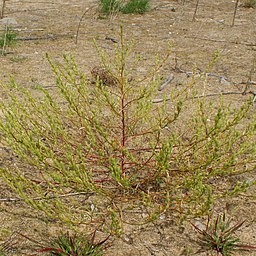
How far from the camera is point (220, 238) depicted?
7.11ft

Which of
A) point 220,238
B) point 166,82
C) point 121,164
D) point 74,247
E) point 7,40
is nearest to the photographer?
point 74,247

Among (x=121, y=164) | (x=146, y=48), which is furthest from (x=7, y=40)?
(x=121, y=164)

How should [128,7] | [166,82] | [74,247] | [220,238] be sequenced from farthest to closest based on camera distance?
[128,7] < [166,82] < [220,238] < [74,247]

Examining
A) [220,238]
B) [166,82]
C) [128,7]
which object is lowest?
[128,7]

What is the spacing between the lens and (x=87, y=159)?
9.00ft

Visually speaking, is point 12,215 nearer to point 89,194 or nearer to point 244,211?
point 89,194

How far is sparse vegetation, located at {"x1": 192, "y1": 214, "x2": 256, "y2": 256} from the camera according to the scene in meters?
2.15

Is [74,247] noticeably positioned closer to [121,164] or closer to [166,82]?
[121,164]

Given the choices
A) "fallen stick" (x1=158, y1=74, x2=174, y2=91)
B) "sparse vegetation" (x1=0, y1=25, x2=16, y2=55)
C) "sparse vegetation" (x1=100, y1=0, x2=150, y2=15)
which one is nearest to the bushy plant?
"fallen stick" (x1=158, y1=74, x2=174, y2=91)

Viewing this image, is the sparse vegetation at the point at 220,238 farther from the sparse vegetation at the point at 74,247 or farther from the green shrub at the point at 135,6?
the green shrub at the point at 135,6

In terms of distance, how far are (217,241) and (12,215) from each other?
1128 mm

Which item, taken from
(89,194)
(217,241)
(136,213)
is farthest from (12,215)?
(217,241)

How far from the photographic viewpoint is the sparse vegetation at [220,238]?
215cm

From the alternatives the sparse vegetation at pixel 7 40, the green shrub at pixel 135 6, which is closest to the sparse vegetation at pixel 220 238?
the sparse vegetation at pixel 7 40
